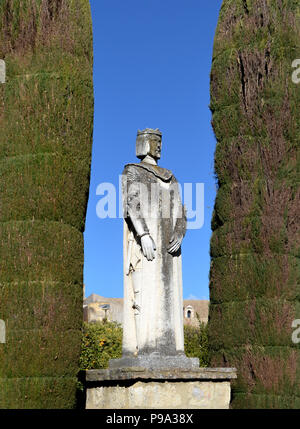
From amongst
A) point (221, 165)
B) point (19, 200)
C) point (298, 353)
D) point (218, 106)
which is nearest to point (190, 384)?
point (298, 353)

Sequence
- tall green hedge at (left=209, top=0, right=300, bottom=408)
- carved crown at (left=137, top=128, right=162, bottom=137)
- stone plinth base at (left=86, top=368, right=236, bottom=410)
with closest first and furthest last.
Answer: stone plinth base at (left=86, top=368, right=236, bottom=410) < carved crown at (left=137, top=128, right=162, bottom=137) < tall green hedge at (left=209, top=0, right=300, bottom=408)

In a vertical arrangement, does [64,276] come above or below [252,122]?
below

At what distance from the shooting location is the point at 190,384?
962 centimetres

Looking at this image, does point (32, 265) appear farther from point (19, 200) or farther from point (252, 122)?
point (252, 122)

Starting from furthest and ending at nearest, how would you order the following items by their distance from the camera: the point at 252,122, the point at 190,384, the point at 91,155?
the point at 252,122 < the point at 91,155 < the point at 190,384

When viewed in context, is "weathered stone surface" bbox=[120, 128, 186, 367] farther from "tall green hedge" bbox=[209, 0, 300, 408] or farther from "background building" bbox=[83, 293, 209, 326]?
"background building" bbox=[83, 293, 209, 326]

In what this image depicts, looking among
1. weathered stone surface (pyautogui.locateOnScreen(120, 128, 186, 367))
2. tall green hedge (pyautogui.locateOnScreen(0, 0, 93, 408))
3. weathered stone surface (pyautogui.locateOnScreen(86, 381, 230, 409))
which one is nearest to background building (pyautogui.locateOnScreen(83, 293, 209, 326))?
tall green hedge (pyautogui.locateOnScreen(0, 0, 93, 408))

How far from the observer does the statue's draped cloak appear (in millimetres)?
9914

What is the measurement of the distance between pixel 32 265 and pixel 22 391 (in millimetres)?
1799

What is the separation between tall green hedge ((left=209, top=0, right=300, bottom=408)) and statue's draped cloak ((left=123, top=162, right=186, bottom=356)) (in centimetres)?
232

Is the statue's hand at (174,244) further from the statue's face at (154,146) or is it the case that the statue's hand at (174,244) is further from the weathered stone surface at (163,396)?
the weathered stone surface at (163,396)

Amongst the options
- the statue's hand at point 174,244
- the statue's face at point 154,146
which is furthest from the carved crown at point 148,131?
the statue's hand at point 174,244

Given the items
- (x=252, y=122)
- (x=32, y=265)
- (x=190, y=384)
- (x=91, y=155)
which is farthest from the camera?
(x=252, y=122)

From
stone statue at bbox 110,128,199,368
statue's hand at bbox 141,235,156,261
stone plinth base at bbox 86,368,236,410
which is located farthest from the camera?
statue's hand at bbox 141,235,156,261
